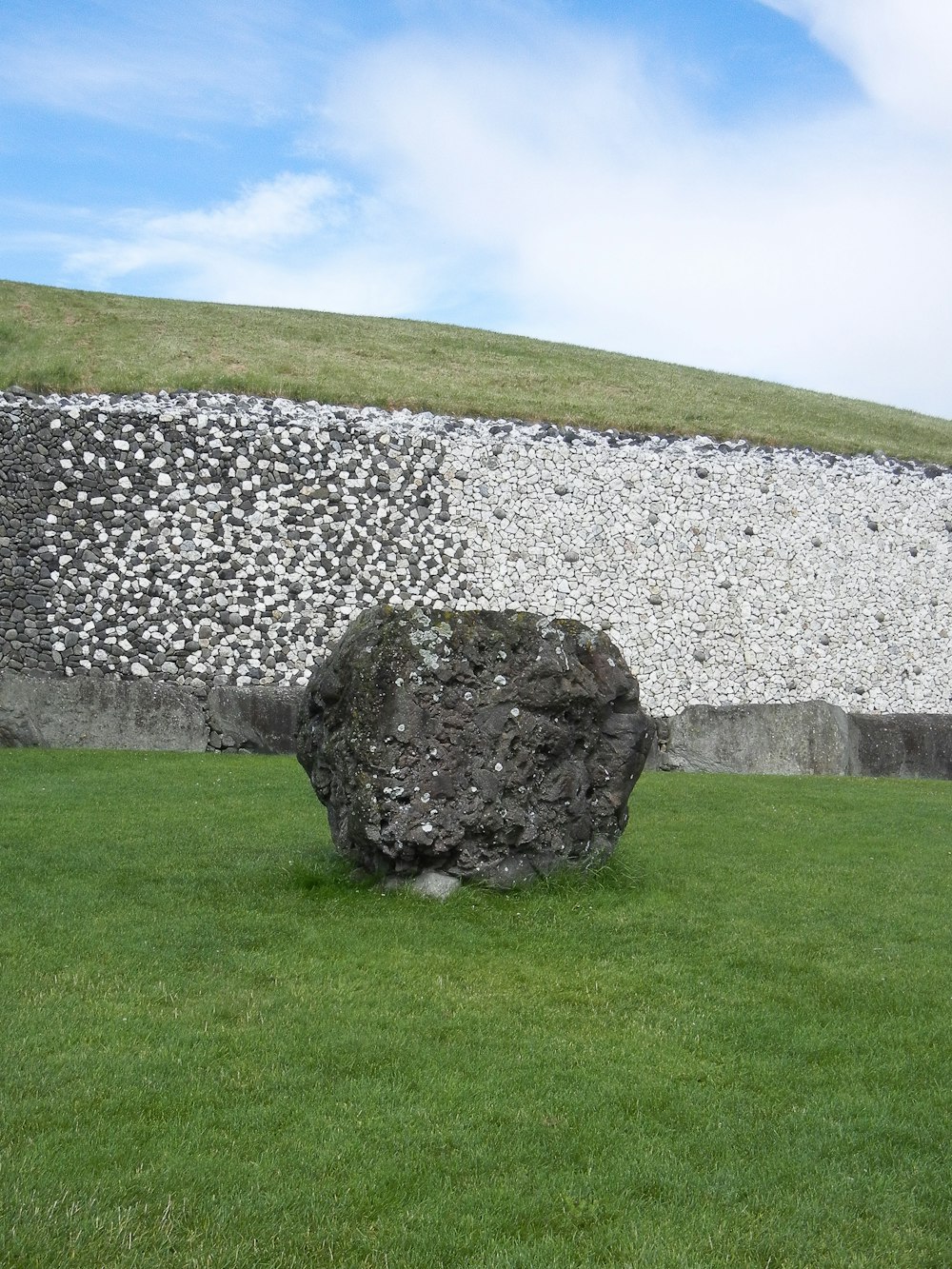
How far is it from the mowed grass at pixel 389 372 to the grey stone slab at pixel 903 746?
9248mm

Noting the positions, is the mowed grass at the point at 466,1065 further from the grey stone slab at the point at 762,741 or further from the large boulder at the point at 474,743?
the grey stone slab at the point at 762,741

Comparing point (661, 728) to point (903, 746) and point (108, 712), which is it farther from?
point (108, 712)

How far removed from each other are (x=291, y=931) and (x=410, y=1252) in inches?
143

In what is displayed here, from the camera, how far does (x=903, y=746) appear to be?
759 inches

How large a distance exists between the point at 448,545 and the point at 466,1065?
60.1ft

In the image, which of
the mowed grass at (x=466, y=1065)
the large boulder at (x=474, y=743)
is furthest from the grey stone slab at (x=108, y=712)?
the large boulder at (x=474, y=743)

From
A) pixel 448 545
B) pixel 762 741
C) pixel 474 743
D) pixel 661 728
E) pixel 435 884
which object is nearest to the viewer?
pixel 435 884

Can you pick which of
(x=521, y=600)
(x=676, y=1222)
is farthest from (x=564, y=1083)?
(x=521, y=600)

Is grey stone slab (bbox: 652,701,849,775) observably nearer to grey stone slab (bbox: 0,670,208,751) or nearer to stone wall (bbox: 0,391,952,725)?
stone wall (bbox: 0,391,952,725)

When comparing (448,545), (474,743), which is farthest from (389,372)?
(474,743)

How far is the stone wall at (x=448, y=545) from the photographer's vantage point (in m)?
21.0

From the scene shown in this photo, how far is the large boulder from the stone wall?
11.1 metres

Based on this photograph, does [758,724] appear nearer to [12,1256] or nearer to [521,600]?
[521,600]

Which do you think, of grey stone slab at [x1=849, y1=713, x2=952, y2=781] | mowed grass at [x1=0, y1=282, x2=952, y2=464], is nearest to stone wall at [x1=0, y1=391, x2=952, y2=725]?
mowed grass at [x1=0, y1=282, x2=952, y2=464]
